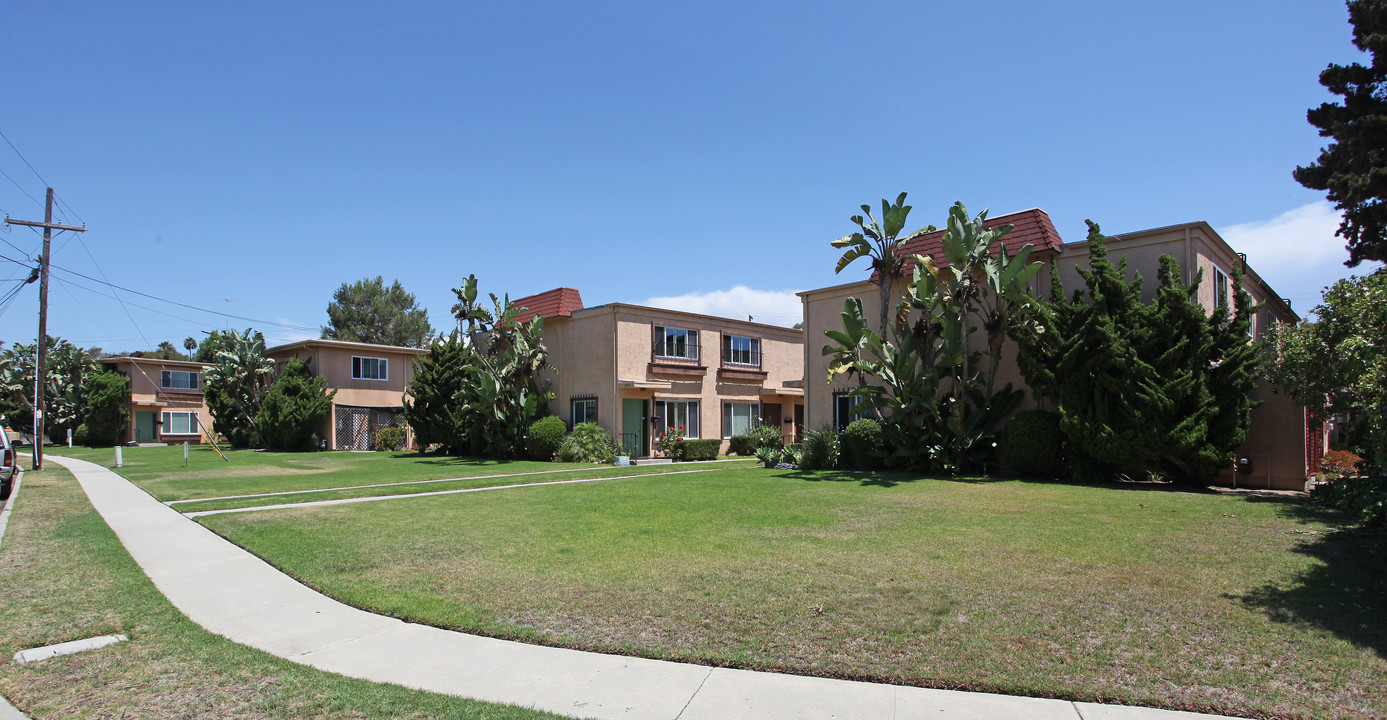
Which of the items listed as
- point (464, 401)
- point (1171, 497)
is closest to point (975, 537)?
point (1171, 497)

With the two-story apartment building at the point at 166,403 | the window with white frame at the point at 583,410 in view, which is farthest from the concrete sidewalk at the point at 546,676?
the two-story apartment building at the point at 166,403

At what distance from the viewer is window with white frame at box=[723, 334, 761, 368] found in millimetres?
33469

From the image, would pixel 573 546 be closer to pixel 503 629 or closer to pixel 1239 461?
pixel 503 629

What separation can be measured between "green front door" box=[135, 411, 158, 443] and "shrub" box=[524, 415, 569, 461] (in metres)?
36.7

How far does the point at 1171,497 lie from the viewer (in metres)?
13.0

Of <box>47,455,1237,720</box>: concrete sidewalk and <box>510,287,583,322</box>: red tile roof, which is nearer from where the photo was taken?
<box>47,455,1237,720</box>: concrete sidewalk

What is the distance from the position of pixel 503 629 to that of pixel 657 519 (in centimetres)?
559

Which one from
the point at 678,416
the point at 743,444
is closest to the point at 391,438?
the point at 678,416

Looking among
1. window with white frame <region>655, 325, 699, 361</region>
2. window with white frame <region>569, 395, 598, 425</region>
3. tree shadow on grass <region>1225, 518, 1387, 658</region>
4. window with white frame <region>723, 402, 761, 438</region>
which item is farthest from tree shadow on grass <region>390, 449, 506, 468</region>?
tree shadow on grass <region>1225, 518, 1387, 658</region>

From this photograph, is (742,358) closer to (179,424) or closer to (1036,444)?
(1036,444)

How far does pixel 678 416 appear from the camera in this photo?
31.6 m

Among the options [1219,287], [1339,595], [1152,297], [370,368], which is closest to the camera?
[1339,595]

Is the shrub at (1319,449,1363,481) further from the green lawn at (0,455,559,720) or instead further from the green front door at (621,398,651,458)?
the green front door at (621,398,651,458)

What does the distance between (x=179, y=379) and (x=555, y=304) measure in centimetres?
3365
